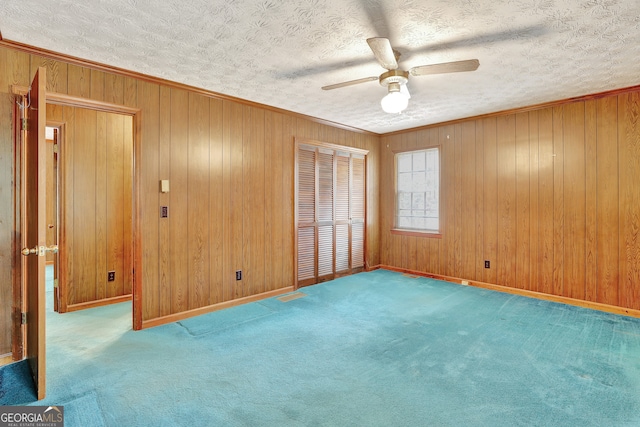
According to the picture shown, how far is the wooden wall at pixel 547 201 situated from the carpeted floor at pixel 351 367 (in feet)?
1.81

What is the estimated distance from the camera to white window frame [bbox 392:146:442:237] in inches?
215

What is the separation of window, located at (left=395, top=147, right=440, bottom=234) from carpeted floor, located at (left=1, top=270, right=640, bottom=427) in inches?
76.4

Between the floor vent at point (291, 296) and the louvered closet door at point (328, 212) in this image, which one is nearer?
the floor vent at point (291, 296)

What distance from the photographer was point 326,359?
8.73 ft

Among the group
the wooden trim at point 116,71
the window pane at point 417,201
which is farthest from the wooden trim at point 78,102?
the window pane at point 417,201

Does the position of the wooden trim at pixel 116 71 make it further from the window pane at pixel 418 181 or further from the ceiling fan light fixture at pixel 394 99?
the window pane at pixel 418 181

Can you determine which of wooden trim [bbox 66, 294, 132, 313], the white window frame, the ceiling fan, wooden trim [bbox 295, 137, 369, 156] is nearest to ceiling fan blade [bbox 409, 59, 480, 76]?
the ceiling fan

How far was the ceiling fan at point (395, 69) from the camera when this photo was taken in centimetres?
225

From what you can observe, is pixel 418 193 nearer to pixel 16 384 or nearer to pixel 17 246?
pixel 17 246

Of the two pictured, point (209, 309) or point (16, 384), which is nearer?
point (16, 384)

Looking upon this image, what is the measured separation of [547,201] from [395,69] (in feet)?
9.65

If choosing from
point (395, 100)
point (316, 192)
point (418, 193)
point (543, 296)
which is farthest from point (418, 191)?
point (395, 100)

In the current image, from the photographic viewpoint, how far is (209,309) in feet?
12.4

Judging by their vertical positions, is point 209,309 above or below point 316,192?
below
